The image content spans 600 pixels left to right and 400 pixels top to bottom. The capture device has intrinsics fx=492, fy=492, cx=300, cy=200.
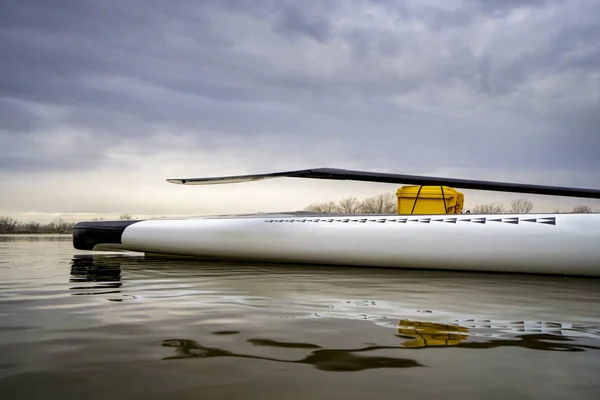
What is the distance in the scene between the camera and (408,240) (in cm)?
621

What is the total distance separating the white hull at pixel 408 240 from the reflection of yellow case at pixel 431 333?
3.64 m

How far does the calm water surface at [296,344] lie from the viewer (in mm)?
1464

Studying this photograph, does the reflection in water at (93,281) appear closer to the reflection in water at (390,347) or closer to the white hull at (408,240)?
the reflection in water at (390,347)

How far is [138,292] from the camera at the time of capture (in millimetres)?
3758

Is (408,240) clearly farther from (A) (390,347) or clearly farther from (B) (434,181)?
(A) (390,347)

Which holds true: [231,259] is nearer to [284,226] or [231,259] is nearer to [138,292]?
[284,226]

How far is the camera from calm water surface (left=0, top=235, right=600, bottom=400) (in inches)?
57.6

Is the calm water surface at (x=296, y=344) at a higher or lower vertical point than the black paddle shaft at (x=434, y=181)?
lower

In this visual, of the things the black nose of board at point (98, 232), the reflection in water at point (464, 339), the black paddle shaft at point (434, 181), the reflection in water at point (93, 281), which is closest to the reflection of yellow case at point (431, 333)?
the reflection in water at point (464, 339)

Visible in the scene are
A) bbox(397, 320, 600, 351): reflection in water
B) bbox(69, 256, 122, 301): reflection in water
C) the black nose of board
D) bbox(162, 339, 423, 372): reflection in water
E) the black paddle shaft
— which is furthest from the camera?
the black nose of board

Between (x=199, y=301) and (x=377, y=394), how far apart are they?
Answer: 2.05 m

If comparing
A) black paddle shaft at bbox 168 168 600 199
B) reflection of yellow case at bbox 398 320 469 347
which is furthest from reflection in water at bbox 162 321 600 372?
black paddle shaft at bbox 168 168 600 199

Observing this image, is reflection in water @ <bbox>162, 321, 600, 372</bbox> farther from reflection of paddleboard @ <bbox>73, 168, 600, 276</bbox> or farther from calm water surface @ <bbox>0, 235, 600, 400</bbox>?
reflection of paddleboard @ <bbox>73, 168, 600, 276</bbox>

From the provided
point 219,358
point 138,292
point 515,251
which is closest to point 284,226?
point 515,251
